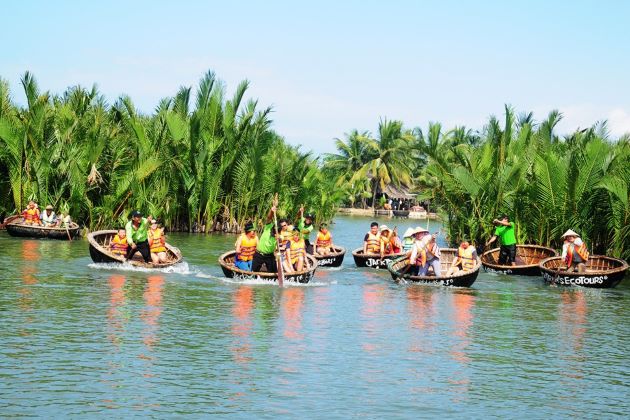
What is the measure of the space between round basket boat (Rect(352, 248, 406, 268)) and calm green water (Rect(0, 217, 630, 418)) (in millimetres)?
4174

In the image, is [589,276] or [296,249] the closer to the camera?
[296,249]

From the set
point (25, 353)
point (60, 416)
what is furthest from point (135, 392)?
point (25, 353)

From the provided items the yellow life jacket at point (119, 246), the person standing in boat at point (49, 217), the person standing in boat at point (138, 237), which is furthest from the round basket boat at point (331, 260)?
the person standing in boat at point (49, 217)

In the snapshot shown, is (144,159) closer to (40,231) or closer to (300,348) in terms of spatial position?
(40,231)

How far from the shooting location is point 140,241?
25219mm

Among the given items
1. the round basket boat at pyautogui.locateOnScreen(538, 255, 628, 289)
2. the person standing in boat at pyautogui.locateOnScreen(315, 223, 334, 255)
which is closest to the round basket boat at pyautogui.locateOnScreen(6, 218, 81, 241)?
the person standing in boat at pyautogui.locateOnScreen(315, 223, 334, 255)

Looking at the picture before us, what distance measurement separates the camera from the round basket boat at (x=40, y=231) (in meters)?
33.7

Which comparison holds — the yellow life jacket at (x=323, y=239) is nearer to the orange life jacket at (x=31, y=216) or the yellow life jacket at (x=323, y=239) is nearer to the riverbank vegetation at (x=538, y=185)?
the riverbank vegetation at (x=538, y=185)

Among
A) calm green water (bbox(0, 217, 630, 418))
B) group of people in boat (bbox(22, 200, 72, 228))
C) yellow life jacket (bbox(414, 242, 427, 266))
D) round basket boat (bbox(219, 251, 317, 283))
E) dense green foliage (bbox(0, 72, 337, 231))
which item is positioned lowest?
calm green water (bbox(0, 217, 630, 418))

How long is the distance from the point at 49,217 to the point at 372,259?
1263cm

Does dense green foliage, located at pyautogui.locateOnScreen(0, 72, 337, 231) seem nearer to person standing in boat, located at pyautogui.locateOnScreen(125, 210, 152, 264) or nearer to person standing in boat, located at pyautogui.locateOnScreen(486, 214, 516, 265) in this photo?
person standing in boat, located at pyautogui.locateOnScreen(125, 210, 152, 264)

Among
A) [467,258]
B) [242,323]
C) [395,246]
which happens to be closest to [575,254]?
A: [467,258]

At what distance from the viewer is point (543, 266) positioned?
26375 millimetres

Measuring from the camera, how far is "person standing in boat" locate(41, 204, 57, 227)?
112ft
